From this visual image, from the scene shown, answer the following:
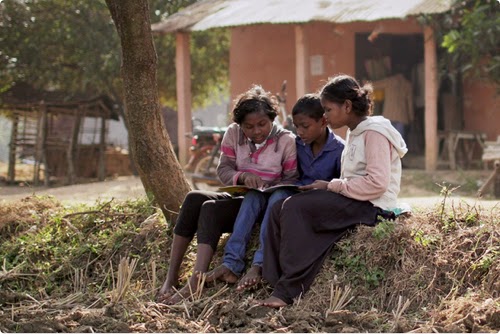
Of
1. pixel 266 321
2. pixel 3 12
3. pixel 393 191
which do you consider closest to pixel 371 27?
pixel 3 12

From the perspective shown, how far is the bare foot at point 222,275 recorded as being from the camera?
4883mm

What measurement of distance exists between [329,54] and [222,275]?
10.2 m

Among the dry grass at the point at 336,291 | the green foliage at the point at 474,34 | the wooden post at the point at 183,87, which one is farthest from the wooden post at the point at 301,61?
the dry grass at the point at 336,291

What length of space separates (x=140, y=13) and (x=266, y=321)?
2749 mm

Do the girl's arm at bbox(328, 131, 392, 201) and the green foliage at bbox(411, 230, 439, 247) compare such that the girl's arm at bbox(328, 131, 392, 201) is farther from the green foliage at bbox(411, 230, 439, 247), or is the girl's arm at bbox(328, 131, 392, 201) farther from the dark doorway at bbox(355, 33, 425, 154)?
the dark doorway at bbox(355, 33, 425, 154)

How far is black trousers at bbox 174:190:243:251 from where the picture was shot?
501 cm

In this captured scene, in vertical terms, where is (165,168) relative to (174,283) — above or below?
above

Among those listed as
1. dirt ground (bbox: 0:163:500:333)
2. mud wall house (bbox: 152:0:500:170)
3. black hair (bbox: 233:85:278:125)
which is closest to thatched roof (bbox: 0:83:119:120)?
mud wall house (bbox: 152:0:500:170)

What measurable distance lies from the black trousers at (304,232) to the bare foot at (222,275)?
283 mm

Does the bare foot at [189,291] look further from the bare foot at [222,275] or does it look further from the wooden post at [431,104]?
the wooden post at [431,104]

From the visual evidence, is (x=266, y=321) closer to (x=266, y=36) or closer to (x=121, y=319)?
(x=121, y=319)

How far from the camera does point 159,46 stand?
18203mm

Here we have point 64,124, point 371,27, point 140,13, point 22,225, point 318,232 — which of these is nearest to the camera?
point 318,232

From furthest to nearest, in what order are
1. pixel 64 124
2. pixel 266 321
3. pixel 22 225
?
pixel 64 124 < pixel 22 225 < pixel 266 321
